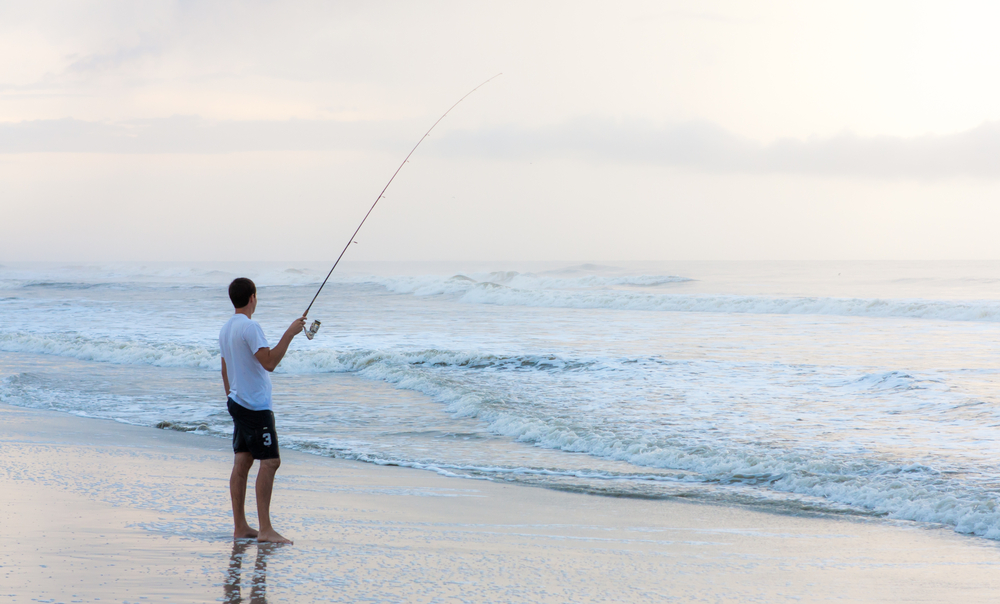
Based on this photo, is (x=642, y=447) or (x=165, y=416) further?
(x=165, y=416)

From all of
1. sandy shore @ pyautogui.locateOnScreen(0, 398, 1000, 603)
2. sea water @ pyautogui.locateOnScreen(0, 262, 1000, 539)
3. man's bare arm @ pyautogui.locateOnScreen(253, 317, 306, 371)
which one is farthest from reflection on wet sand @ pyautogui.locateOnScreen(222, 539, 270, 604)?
sea water @ pyautogui.locateOnScreen(0, 262, 1000, 539)

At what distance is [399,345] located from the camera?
49.9ft

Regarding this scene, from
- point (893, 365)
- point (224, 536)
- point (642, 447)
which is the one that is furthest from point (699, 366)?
point (224, 536)

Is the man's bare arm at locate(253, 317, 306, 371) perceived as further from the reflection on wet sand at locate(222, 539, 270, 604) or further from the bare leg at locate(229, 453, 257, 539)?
the reflection on wet sand at locate(222, 539, 270, 604)

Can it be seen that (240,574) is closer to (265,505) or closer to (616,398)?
(265,505)

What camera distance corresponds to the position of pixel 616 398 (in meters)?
9.06

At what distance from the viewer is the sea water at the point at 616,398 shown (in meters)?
5.59

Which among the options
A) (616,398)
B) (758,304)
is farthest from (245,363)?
(758,304)

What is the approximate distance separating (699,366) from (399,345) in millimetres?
6144

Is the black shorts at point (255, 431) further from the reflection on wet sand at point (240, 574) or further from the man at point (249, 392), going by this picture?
the reflection on wet sand at point (240, 574)

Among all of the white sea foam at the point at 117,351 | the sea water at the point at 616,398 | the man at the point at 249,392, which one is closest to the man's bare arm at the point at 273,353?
the man at the point at 249,392

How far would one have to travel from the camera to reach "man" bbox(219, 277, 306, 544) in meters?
3.45

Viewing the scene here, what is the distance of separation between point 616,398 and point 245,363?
619 centimetres

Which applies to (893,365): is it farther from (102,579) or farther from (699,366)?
(102,579)
